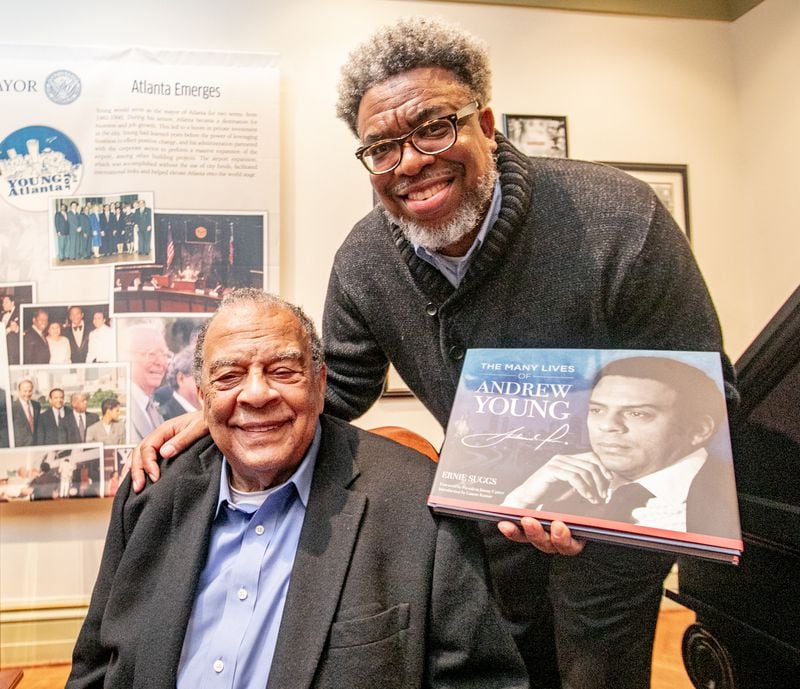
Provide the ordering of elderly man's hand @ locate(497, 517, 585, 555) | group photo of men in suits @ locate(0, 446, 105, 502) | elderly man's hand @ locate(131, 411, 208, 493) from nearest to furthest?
elderly man's hand @ locate(497, 517, 585, 555), elderly man's hand @ locate(131, 411, 208, 493), group photo of men in suits @ locate(0, 446, 105, 502)

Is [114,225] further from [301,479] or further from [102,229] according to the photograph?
[301,479]

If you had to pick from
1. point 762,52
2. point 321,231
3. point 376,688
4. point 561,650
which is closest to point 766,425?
point 561,650

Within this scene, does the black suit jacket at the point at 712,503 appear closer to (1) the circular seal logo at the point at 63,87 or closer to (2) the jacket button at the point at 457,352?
(2) the jacket button at the point at 457,352

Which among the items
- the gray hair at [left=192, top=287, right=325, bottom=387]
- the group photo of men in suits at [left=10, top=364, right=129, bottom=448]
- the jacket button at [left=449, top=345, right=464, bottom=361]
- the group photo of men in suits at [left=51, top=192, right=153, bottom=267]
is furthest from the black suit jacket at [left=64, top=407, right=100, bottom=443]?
the jacket button at [left=449, top=345, right=464, bottom=361]

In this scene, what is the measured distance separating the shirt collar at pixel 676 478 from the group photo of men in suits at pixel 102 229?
2.43 m

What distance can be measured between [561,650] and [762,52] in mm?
3104

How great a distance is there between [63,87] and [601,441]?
2.88 m

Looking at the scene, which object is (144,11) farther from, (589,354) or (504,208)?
(589,354)

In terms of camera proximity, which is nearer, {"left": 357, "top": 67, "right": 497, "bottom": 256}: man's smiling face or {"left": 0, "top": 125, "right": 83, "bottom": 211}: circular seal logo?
{"left": 357, "top": 67, "right": 497, "bottom": 256}: man's smiling face

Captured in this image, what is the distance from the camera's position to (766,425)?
4.12 feet

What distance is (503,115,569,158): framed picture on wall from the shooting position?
2.80m

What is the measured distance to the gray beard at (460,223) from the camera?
1.30 meters

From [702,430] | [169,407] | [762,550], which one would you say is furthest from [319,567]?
[169,407]

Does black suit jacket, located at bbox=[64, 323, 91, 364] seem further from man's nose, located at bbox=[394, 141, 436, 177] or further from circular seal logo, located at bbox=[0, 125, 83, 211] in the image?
man's nose, located at bbox=[394, 141, 436, 177]
